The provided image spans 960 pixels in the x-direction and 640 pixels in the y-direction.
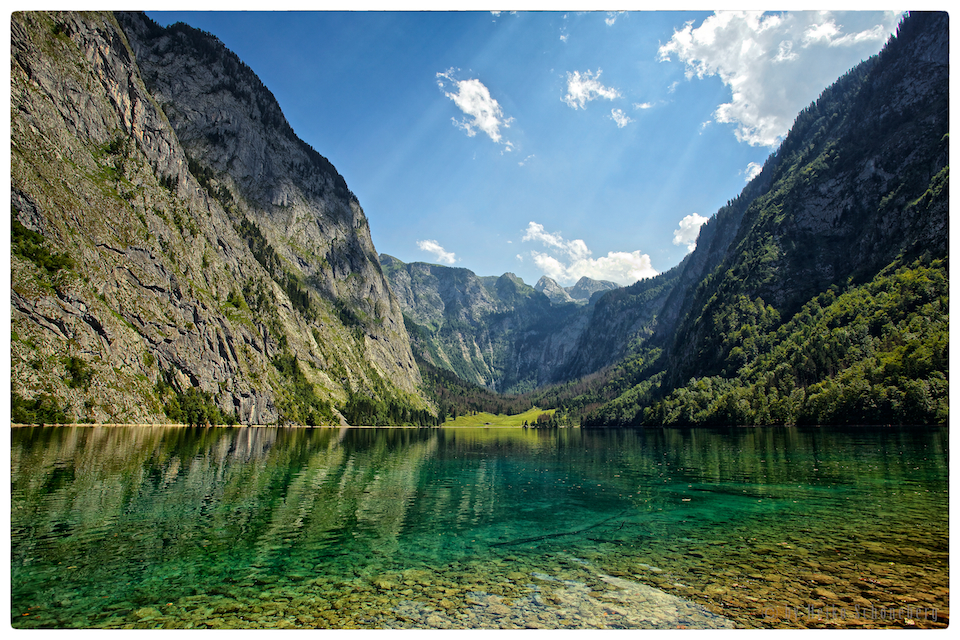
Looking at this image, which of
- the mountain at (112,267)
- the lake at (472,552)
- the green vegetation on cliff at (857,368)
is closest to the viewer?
the lake at (472,552)

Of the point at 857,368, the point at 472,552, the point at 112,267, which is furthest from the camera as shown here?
the point at 112,267

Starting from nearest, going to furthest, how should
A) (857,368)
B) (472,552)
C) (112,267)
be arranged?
(472,552), (857,368), (112,267)

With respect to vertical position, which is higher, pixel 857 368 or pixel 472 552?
pixel 857 368

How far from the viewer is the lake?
41.2 ft

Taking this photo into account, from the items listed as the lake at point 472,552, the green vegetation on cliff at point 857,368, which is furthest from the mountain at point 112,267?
the green vegetation on cliff at point 857,368

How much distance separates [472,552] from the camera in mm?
19328

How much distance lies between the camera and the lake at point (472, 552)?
41.2ft

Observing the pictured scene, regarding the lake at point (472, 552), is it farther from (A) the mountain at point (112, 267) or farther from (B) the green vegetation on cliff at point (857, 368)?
(B) the green vegetation on cliff at point (857, 368)

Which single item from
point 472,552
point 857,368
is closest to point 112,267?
point 472,552

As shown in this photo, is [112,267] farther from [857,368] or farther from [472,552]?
[857,368]

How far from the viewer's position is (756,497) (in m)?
31.2

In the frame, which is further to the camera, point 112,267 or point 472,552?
point 112,267

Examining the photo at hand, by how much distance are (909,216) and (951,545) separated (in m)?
233

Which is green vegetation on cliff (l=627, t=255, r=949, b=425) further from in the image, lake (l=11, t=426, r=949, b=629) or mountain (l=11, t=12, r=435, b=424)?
mountain (l=11, t=12, r=435, b=424)
